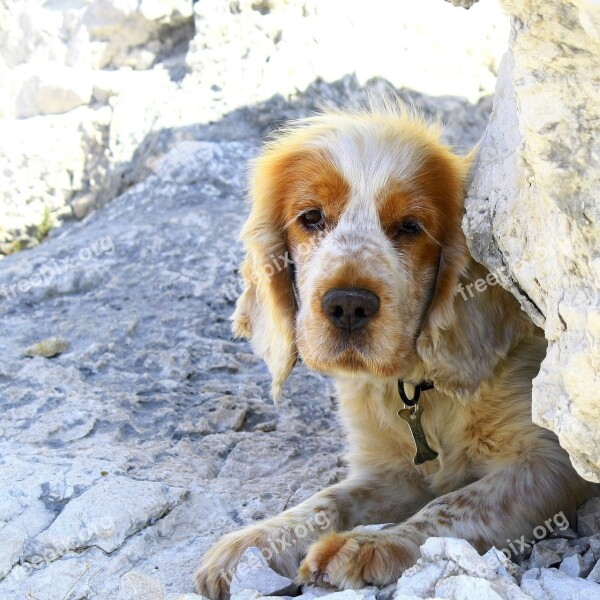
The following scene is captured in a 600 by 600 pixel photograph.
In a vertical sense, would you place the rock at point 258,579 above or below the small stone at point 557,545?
below

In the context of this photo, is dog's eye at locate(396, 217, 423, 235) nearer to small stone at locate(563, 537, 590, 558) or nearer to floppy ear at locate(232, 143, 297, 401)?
floppy ear at locate(232, 143, 297, 401)

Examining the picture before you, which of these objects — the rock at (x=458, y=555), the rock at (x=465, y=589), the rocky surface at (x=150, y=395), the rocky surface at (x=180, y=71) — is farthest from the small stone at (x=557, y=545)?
the rocky surface at (x=180, y=71)

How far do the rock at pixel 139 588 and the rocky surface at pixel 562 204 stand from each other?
1249 mm

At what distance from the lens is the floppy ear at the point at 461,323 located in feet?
10.6

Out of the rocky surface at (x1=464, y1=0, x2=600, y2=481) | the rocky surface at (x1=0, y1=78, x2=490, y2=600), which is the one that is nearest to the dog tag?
the rocky surface at (x1=0, y1=78, x2=490, y2=600)

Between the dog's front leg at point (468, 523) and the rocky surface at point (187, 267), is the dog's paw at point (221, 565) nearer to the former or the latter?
the rocky surface at point (187, 267)

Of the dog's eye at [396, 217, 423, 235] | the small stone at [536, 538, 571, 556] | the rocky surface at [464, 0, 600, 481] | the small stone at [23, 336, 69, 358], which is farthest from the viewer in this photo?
the small stone at [23, 336, 69, 358]

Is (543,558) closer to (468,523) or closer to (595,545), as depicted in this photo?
(595,545)

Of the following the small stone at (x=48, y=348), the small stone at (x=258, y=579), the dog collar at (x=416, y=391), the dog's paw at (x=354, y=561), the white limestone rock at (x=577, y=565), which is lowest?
the small stone at (x=48, y=348)

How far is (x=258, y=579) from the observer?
2867 mm

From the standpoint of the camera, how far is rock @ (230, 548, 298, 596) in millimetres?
2814

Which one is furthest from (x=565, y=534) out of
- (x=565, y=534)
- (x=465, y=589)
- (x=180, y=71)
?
(x=180, y=71)

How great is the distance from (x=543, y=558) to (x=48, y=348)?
2803mm

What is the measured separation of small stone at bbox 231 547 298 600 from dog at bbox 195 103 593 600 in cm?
6
